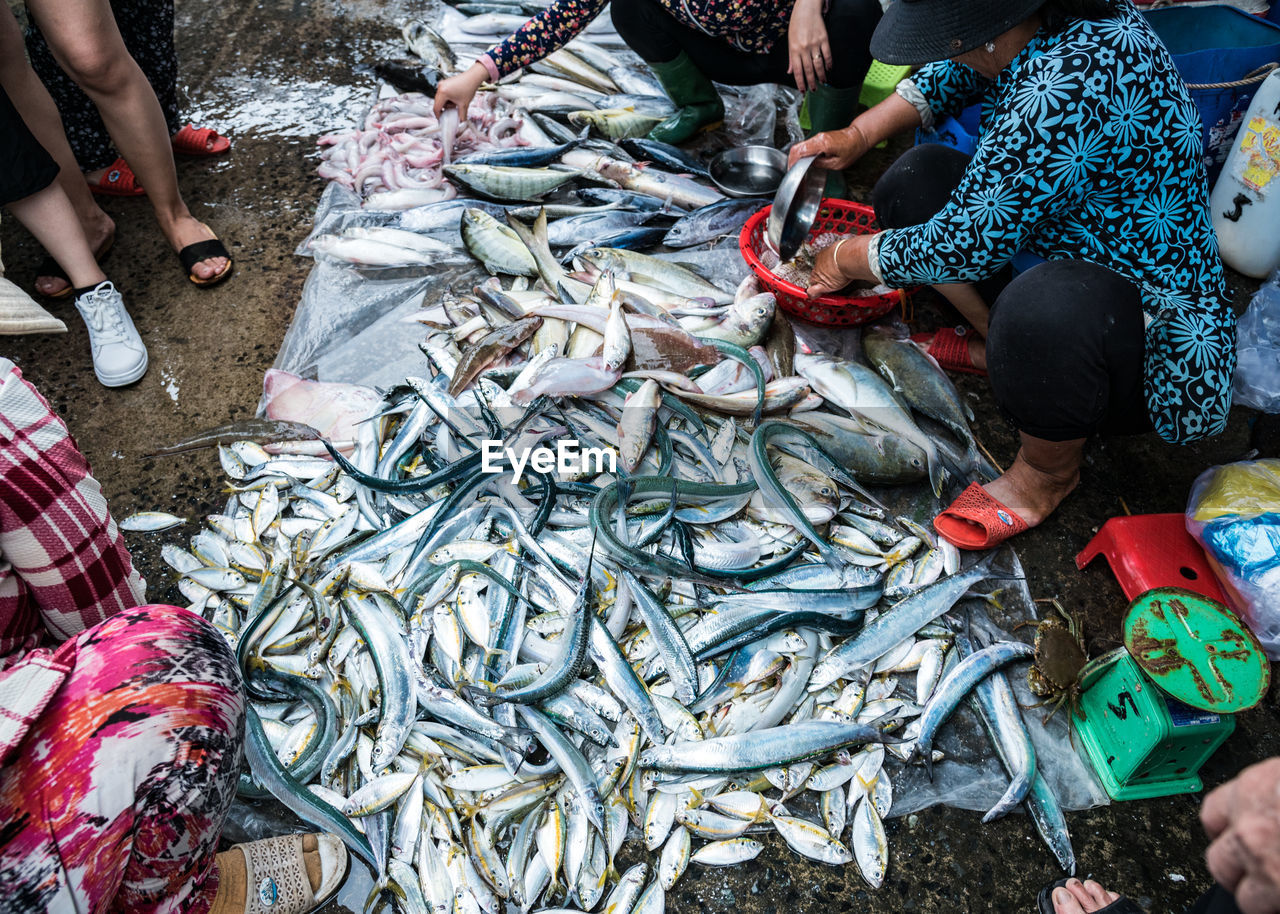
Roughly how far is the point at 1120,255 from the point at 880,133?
1.05 meters

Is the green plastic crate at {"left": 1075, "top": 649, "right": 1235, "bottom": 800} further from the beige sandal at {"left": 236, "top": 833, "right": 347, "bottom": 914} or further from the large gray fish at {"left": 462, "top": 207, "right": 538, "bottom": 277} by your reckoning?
the large gray fish at {"left": 462, "top": 207, "right": 538, "bottom": 277}

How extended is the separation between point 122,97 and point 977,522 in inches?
130

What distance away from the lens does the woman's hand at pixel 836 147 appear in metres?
2.71

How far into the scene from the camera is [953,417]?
2.54m

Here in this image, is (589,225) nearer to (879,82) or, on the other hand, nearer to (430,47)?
(879,82)

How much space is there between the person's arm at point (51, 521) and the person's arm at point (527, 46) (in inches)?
96.7

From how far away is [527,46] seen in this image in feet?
10.8

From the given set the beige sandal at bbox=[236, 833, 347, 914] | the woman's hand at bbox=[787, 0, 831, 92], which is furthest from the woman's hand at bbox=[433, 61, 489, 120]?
the beige sandal at bbox=[236, 833, 347, 914]

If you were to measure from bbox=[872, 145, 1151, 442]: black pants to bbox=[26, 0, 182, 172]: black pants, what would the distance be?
3.68 meters

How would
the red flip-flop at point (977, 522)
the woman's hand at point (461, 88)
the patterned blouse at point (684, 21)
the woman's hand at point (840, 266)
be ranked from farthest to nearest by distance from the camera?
the woman's hand at point (461, 88) → the patterned blouse at point (684, 21) → the woman's hand at point (840, 266) → the red flip-flop at point (977, 522)

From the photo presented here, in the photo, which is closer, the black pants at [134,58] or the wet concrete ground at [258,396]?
the wet concrete ground at [258,396]

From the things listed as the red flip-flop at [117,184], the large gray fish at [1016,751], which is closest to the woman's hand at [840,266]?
the large gray fish at [1016,751]

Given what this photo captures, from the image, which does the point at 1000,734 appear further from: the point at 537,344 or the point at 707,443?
the point at 537,344

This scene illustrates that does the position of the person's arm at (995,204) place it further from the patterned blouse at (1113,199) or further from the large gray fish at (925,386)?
the large gray fish at (925,386)
